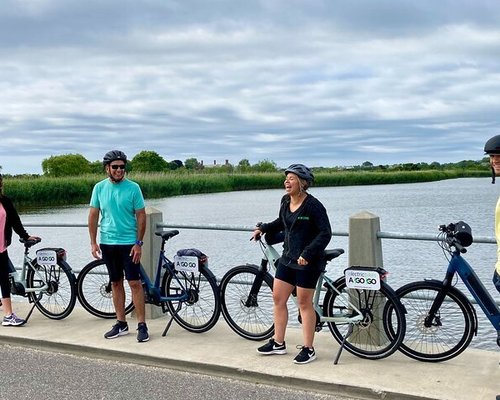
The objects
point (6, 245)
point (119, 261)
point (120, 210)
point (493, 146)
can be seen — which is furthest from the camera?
point (6, 245)

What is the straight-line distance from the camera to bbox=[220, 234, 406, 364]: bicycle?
18.4ft

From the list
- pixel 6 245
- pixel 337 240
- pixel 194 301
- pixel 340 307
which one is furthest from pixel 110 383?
pixel 337 240

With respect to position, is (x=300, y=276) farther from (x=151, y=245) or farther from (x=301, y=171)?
(x=151, y=245)

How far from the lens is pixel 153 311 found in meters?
7.41

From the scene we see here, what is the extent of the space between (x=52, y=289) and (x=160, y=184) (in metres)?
43.3

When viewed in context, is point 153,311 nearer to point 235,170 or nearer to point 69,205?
point 69,205

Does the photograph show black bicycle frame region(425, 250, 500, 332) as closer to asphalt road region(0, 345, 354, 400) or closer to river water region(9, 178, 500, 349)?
asphalt road region(0, 345, 354, 400)

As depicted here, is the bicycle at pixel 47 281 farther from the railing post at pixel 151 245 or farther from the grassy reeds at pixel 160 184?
the grassy reeds at pixel 160 184

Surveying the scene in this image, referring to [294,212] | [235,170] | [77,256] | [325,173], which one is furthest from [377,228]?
[325,173]

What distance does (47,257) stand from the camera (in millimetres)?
7422

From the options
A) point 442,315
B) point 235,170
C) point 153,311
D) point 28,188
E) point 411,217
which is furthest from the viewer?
point 235,170

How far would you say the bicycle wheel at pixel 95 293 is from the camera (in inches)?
289

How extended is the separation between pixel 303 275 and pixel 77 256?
1604 centimetres

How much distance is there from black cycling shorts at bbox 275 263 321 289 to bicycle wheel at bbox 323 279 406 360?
314 millimetres
